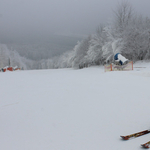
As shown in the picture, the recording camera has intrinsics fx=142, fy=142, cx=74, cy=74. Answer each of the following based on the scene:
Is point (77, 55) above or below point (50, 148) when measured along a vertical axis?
above

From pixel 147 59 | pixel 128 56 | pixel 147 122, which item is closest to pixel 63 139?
pixel 147 122

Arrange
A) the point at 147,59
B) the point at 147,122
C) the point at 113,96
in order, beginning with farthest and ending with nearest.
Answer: the point at 147,59
the point at 113,96
the point at 147,122

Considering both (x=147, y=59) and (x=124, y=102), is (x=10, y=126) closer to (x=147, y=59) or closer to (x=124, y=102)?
(x=124, y=102)

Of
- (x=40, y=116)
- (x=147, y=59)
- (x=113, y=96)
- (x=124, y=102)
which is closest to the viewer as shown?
(x=40, y=116)

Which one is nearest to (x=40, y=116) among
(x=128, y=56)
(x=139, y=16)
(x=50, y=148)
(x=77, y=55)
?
(x=50, y=148)

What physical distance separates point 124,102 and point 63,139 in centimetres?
373

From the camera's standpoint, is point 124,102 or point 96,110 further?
point 124,102

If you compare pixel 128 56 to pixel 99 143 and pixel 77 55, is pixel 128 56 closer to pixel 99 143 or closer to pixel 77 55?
pixel 77 55

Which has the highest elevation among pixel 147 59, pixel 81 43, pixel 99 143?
pixel 81 43

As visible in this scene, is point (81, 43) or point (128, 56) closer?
point (128, 56)

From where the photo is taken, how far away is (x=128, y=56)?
34.0m

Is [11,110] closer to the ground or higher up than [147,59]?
closer to the ground

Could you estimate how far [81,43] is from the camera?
52625mm

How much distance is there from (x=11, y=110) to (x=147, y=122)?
5.10 metres
